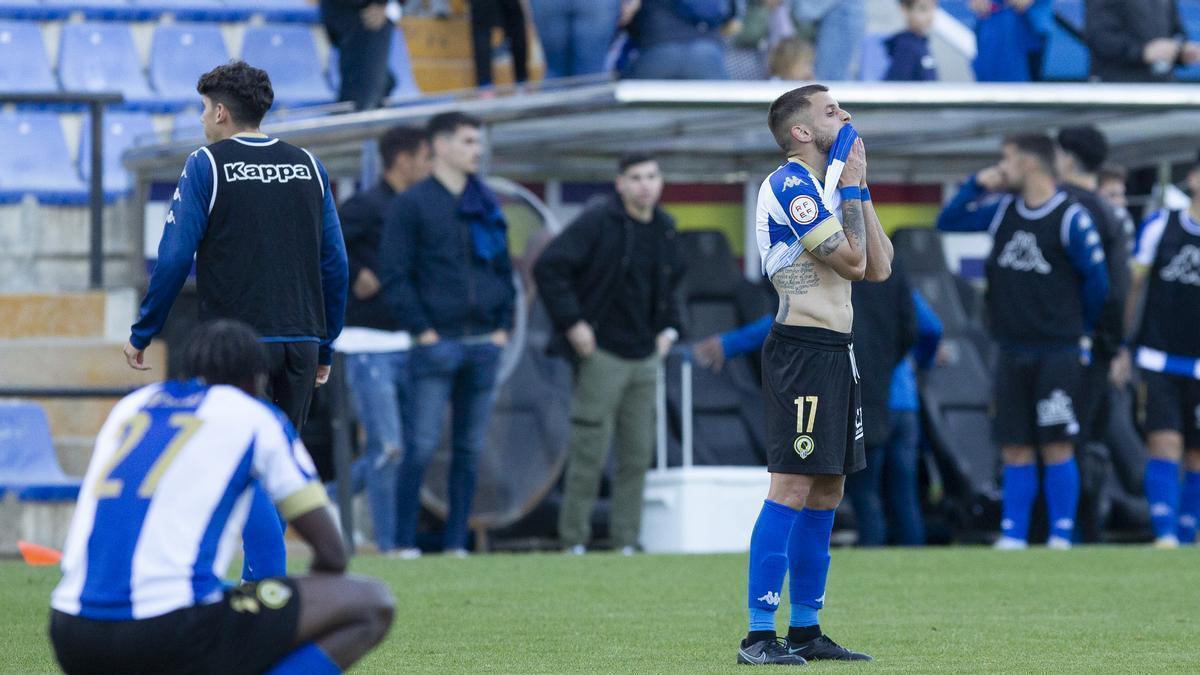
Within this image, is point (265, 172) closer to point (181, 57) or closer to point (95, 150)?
point (95, 150)

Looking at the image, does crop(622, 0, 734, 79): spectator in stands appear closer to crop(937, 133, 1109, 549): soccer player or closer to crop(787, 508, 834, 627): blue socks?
crop(937, 133, 1109, 549): soccer player

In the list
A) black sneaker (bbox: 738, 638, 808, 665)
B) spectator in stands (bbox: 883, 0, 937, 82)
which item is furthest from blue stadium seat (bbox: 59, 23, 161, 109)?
black sneaker (bbox: 738, 638, 808, 665)

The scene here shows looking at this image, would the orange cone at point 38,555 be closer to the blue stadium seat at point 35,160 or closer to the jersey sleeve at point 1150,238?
the blue stadium seat at point 35,160

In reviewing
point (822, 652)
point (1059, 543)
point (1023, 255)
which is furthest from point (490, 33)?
point (822, 652)

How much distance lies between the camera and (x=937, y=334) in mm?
12883

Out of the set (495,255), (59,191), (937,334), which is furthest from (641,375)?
(59,191)

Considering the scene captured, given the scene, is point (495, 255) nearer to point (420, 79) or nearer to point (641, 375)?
point (641, 375)

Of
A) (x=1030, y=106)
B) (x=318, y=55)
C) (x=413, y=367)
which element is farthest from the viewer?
(x=318, y=55)

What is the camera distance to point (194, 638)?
4355 millimetres

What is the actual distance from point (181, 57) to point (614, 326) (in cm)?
480

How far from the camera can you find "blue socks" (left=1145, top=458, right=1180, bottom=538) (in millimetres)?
12062

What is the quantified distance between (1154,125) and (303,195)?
8740 mm

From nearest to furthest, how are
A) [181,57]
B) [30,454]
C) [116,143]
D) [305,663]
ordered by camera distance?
[305,663], [30,454], [116,143], [181,57]

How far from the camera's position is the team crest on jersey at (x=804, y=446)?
249 inches
